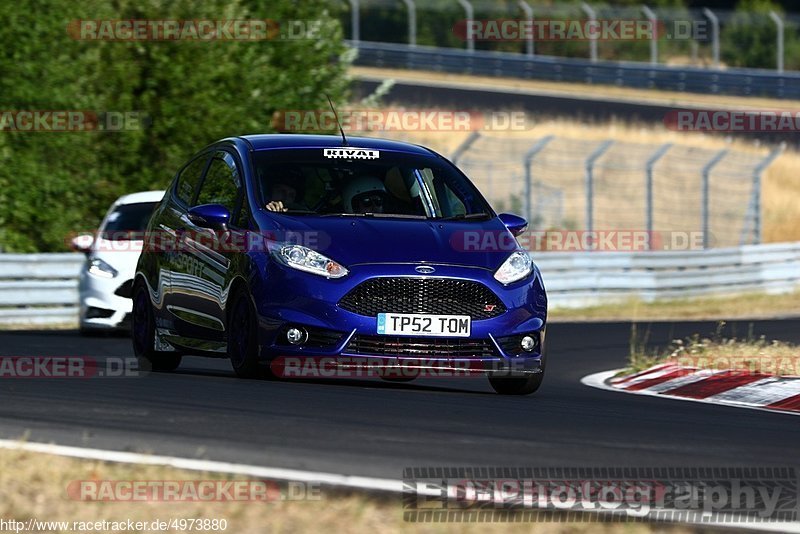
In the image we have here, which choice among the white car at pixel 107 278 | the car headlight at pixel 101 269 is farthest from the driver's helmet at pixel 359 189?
the car headlight at pixel 101 269

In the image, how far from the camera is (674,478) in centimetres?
715

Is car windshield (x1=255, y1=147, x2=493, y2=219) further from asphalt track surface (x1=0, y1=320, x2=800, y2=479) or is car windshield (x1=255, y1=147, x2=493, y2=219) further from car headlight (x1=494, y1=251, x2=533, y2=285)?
asphalt track surface (x1=0, y1=320, x2=800, y2=479)

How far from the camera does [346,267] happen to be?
10.4 metres

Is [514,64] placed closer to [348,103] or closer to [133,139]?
[348,103]

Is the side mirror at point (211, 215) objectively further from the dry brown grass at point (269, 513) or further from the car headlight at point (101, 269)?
the car headlight at point (101, 269)

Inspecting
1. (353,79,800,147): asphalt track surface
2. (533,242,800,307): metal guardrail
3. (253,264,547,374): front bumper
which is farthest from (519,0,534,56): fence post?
(253,264,547,374): front bumper

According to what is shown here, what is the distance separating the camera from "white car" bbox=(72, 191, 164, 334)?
1777 cm

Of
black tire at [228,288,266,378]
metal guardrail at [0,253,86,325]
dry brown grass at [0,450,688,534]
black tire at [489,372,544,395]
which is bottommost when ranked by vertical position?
metal guardrail at [0,253,86,325]

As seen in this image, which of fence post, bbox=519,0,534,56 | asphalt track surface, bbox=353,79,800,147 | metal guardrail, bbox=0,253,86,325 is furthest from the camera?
asphalt track surface, bbox=353,79,800,147

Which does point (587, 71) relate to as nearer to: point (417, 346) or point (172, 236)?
point (172, 236)

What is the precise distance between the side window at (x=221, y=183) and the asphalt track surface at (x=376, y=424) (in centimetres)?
118

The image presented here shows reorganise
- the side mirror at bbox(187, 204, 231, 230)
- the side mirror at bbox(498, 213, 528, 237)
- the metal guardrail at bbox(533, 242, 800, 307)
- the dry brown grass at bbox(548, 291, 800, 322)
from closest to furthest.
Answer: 1. the side mirror at bbox(187, 204, 231, 230)
2. the side mirror at bbox(498, 213, 528, 237)
3. the dry brown grass at bbox(548, 291, 800, 322)
4. the metal guardrail at bbox(533, 242, 800, 307)

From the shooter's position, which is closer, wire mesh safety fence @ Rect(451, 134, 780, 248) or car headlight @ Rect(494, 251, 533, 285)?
car headlight @ Rect(494, 251, 533, 285)

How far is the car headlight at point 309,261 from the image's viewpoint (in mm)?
10344
